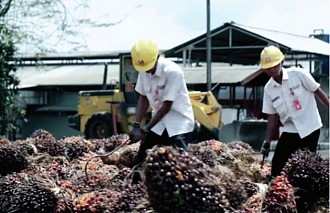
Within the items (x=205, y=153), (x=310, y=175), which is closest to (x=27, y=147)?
(x=205, y=153)

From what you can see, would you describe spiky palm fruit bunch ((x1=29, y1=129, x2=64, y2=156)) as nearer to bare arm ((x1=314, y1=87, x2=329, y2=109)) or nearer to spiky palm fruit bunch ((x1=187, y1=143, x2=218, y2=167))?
spiky palm fruit bunch ((x1=187, y1=143, x2=218, y2=167))

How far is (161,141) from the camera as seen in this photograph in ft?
21.6

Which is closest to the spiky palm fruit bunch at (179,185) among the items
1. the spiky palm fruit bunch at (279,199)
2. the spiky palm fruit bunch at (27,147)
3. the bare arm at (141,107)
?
the spiky palm fruit bunch at (279,199)

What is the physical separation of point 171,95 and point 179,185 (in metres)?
2.26

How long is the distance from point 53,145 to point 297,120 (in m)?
3.03

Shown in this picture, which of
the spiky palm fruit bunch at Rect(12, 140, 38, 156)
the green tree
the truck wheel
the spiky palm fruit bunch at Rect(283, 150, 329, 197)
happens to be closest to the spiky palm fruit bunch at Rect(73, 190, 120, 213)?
the spiky palm fruit bunch at Rect(283, 150, 329, 197)

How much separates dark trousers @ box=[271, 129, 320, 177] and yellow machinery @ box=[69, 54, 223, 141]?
13103mm

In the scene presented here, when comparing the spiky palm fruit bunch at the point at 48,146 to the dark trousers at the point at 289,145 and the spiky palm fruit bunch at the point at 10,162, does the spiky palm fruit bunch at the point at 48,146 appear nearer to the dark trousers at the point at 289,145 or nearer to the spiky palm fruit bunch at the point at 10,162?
the spiky palm fruit bunch at the point at 10,162

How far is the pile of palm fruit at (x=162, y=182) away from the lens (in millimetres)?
4152

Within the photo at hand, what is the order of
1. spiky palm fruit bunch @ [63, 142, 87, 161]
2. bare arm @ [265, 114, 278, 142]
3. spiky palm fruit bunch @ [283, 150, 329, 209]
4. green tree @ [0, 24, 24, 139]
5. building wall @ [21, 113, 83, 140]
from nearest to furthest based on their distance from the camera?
spiky palm fruit bunch @ [283, 150, 329, 209] → bare arm @ [265, 114, 278, 142] → spiky palm fruit bunch @ [63, 142, 87, 161] → green tree @ [0, 24, 24, 139] → building wall @ [21, 113, 83, 140]

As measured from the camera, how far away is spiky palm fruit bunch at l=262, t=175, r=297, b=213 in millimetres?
4801

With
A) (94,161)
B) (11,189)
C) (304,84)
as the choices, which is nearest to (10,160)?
(94,161)

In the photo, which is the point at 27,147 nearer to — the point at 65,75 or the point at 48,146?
the point at 48,146

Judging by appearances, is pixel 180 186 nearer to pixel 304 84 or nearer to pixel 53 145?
pixel 304 84
